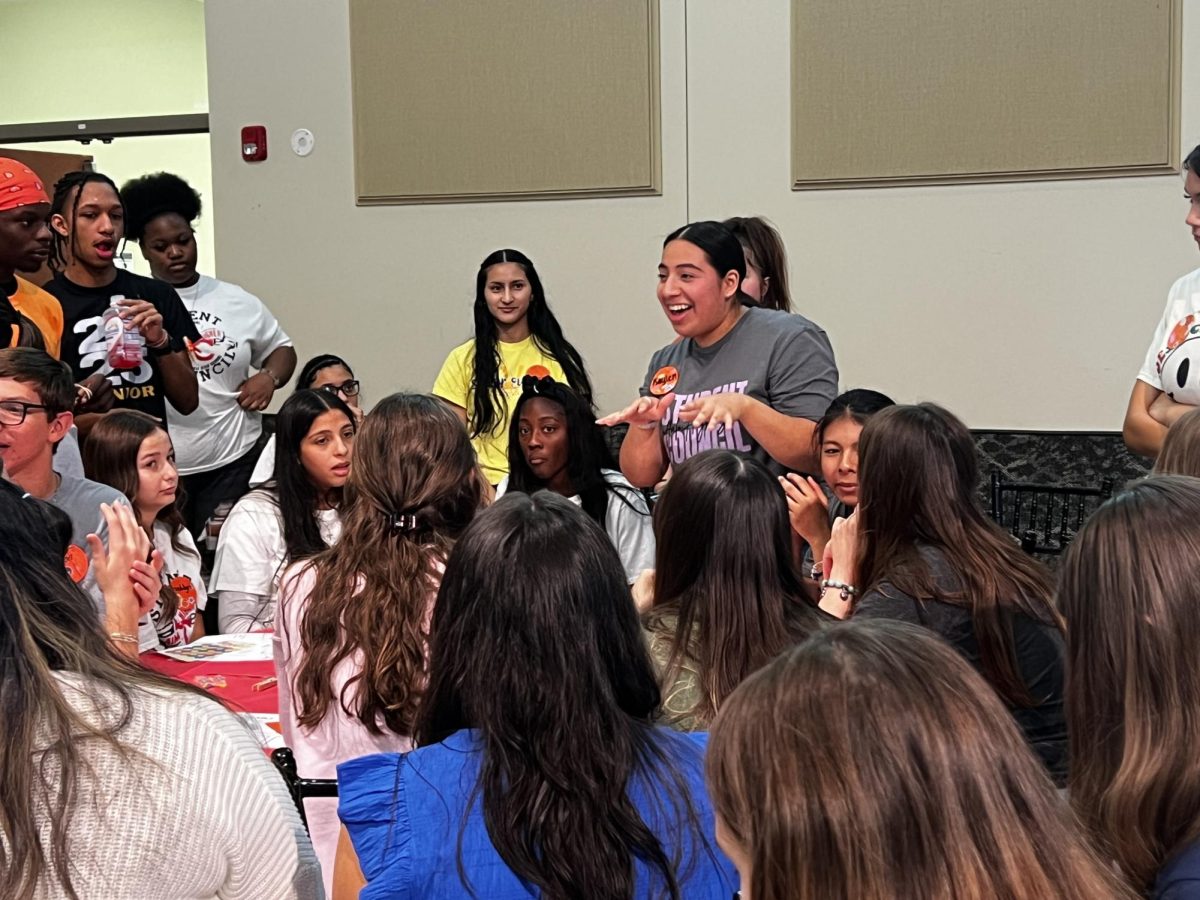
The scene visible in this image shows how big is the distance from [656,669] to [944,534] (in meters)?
0.76

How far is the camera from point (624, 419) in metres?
3.22

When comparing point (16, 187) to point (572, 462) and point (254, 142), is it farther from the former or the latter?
point (254, 142)

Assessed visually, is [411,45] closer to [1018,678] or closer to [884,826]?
[1018,678]

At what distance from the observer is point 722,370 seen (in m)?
3.40

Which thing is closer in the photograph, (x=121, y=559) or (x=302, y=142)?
(x=121, y=559)

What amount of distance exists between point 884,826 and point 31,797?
0.70 m

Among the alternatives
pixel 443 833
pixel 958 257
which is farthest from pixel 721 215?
pixel 443 833

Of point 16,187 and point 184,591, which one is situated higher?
point 16,187

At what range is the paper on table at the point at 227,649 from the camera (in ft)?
10.3

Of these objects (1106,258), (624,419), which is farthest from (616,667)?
(1106,258)

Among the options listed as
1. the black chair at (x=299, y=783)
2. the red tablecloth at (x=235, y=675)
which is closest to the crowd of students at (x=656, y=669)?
the black chair at (x=299, y=783)

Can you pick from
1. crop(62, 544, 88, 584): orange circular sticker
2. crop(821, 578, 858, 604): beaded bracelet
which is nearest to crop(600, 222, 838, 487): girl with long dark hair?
crop(821, 578, 858, 604): beaded bracelet

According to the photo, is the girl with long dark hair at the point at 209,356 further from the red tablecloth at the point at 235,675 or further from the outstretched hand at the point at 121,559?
the outstretched hand at the point at 121,559

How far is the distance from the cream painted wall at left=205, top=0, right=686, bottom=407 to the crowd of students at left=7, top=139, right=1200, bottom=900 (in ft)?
6.93
